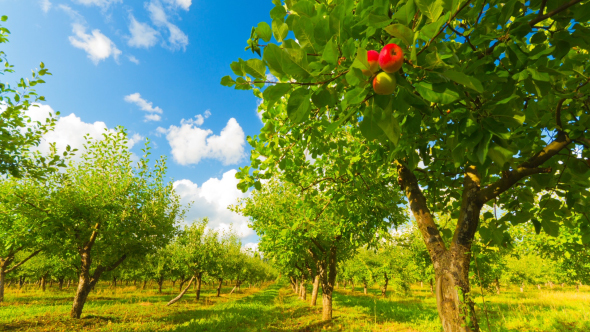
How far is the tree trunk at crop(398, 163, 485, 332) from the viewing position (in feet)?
9.18

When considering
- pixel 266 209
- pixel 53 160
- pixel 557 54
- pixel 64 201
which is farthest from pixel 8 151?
pixel 266 209

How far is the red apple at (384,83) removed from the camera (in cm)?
103

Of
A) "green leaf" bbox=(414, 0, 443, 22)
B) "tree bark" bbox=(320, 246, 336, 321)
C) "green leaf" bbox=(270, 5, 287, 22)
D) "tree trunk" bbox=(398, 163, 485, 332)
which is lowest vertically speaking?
"tree bark" bbox=(320, 246, 336, 321)

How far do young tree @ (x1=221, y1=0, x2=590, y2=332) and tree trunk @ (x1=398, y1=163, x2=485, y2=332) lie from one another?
12 millimetres

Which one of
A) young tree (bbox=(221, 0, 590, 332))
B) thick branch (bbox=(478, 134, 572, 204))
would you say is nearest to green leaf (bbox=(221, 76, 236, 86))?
young tree (bbox=(221, 0, 590, 332))

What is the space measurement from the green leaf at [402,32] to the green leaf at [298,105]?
460 mm

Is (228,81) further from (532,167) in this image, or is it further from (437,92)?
(532,167)

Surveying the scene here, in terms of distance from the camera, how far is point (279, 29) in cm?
145

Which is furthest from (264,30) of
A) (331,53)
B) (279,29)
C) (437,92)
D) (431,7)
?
(437,92)

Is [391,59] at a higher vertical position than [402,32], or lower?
lower

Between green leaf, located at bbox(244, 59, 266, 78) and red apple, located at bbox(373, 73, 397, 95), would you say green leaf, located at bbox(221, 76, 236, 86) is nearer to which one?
green leaf, located at bbox(244, 59, 266, 78)

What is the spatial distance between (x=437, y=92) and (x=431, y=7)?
358 mm

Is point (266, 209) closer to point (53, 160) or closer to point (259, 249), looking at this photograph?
point (259, 249)

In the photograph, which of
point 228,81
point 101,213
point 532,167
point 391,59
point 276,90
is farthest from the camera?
point 101,213
